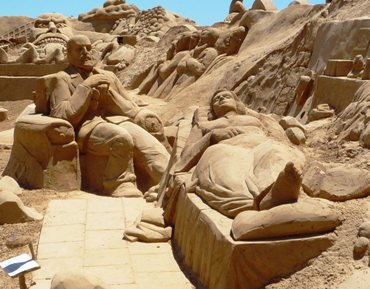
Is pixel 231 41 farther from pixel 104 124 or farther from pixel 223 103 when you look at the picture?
pixel 223 103

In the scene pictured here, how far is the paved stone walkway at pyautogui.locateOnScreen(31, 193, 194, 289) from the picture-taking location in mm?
4473

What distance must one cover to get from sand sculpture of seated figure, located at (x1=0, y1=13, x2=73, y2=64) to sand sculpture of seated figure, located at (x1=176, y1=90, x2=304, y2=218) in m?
11.3

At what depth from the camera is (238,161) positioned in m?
4.64

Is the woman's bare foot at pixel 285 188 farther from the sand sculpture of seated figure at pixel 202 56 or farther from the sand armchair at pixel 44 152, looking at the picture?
the sand sculpture of seated figure at pixel 202 56

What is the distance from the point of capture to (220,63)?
14.0m

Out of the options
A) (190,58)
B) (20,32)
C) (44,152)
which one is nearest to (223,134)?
(44,152)

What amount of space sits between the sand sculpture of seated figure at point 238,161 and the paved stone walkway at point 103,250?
0.71 m

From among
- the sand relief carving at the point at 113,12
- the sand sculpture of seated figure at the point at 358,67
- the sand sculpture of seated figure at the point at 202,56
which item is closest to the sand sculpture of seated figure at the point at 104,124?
the sand sculpture of seated figure at the point at 358,67

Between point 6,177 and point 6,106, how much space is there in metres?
7.97

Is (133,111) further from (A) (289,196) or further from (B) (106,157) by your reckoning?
(A) (289,196)

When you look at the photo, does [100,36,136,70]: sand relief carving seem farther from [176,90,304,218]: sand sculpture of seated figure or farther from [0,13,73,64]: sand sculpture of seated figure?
[176,90,304,218]: sand sculpture of seated figure

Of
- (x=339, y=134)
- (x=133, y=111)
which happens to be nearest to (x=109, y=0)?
(x=133, y=111)

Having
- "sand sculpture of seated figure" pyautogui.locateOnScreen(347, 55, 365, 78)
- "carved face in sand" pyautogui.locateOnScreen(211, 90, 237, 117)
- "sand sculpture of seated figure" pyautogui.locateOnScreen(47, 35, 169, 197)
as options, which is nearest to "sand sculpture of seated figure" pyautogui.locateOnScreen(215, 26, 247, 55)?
"sand sculpture of seated figure" pyautogui.locateOnScreen(347, 55, 365, 78)

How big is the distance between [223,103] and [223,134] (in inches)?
19.2
